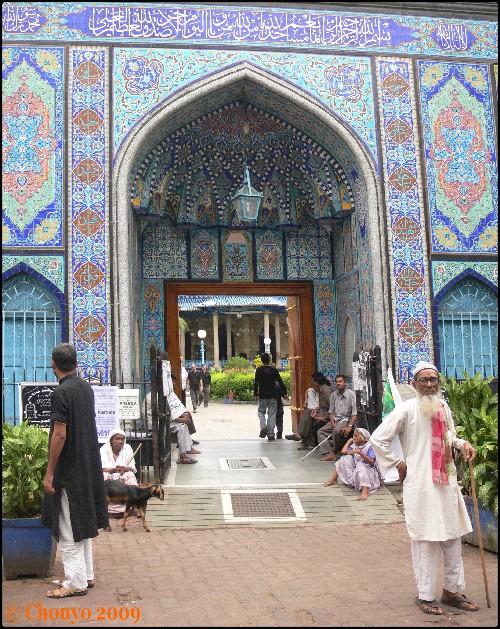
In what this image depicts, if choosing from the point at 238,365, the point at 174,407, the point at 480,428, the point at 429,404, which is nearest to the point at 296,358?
the point at 174,407

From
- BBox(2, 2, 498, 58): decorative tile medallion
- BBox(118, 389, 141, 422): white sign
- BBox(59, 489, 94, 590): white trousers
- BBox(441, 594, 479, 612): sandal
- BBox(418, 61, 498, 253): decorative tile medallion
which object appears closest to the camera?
BBox(441, 594, 479, 612): sandal

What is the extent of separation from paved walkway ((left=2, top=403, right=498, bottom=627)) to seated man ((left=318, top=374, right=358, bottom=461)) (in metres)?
1.24

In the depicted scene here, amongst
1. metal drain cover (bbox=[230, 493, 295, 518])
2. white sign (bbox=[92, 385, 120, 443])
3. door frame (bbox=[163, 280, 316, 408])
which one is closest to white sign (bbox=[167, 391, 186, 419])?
white sign (bbox=[92, 385, 120, 443])

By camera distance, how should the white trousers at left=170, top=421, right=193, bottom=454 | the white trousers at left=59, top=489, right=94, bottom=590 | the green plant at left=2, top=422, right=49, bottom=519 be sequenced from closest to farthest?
the white trousers at left=59, top=489, right=94, bottom=590
the green plant at left=2, top=422, right=49, bottom=519
the white trousers at left=170, top=421, right=193, bottom=454

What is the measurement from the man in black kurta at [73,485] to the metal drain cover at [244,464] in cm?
449

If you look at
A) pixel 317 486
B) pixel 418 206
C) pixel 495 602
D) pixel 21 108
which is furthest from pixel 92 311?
pixel 495 602

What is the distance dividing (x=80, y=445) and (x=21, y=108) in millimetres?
6354

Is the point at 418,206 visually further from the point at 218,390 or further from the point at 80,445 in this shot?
the point at 218,390

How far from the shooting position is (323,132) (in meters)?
10.0

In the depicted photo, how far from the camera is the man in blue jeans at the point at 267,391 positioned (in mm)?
11281

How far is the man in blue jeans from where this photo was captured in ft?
37.0

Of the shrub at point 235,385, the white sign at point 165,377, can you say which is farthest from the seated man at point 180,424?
the shrub at point 235,385

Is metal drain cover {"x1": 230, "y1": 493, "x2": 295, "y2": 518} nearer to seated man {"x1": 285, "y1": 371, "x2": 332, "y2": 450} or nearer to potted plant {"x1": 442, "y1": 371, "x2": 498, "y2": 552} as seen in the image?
potted plant {"x1": 442, "y1": 371, "x2": 498, "y2": 552}

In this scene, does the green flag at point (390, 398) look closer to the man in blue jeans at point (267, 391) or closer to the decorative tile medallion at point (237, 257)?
the man in blue jeans at point (267, 391)
